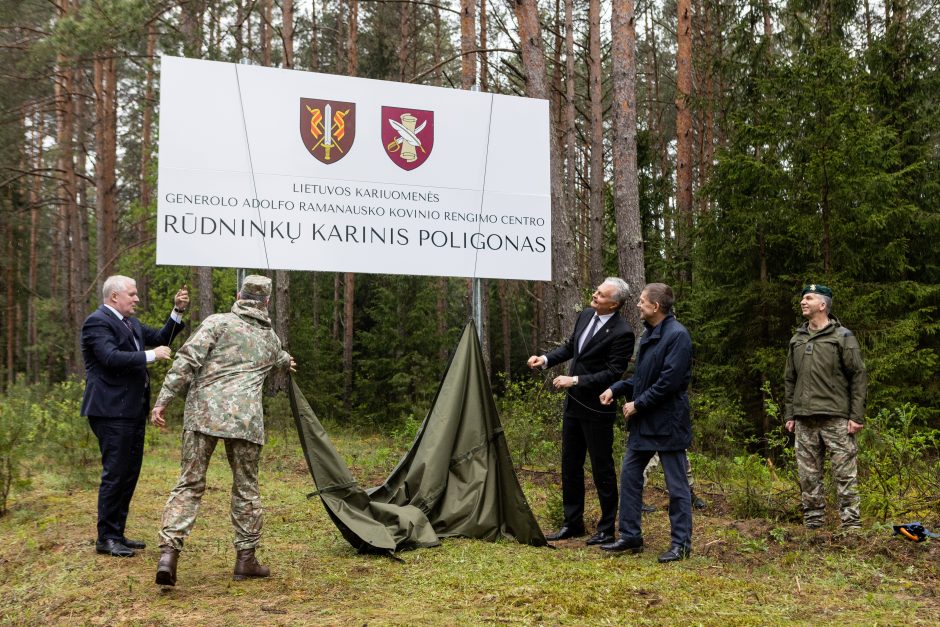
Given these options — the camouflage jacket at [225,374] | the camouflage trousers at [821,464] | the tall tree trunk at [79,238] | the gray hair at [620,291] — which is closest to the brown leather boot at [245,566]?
the camouflage jacket at [225,374]

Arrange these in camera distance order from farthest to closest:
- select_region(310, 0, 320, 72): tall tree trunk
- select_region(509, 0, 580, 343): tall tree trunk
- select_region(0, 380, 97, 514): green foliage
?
select_region(310, 0, 320, 72): tall tree trunk
select_region(509, 0, 580, 343): tall tree trunk
select_region(0, 380, 97, 514): green foliage

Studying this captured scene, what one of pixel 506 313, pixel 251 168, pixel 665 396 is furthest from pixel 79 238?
pixel 665 396

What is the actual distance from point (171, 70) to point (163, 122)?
487mm

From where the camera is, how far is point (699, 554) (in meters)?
5.77

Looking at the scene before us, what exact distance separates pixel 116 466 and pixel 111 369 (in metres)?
0.69

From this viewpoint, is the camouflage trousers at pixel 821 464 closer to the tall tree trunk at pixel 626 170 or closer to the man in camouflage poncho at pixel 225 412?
the tall tree trunk at pixel 626 170

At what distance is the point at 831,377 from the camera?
6379 millimetres

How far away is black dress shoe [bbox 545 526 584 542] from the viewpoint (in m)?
6.50

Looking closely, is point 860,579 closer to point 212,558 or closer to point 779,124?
point 212,558

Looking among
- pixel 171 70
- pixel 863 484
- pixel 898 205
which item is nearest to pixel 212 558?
pixel 171 70

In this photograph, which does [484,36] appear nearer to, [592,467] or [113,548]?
[592,467]

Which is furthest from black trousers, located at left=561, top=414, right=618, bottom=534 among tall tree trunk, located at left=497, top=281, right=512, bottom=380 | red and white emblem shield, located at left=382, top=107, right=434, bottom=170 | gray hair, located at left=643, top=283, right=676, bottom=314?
tall tree trunk, located at left=497, top=281, right=512, bottom=380

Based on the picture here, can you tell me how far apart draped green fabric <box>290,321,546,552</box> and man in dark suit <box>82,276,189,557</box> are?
1.13 m

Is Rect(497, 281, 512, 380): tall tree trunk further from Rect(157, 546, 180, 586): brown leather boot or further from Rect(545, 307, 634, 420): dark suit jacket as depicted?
Rect(157, 546, 180, 586): brown leather boot
